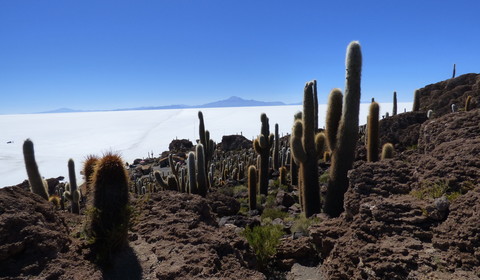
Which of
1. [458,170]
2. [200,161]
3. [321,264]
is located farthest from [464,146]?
[200,161]

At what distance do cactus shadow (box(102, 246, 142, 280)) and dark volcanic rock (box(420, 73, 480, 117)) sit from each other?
→ 23384 mm

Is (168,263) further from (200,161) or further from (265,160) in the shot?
(265,160)

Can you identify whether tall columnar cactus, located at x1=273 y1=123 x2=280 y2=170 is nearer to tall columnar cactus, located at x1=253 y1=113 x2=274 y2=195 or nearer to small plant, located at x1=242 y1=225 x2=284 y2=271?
tall columnar cactus, located at x1=253 y1=113 x2=274 y2=195

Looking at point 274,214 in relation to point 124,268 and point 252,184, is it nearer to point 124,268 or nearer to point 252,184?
point 252,184

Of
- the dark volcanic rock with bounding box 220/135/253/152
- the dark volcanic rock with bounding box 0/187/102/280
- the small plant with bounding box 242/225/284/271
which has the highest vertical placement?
the dark volcanic rock with bounding box 0/187/102/280

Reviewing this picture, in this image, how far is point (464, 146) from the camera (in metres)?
6.00

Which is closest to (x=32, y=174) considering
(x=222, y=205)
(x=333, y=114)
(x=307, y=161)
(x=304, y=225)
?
(x=222, y=205)

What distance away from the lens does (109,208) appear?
4.78 m

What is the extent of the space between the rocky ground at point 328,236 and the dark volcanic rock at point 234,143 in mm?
33109

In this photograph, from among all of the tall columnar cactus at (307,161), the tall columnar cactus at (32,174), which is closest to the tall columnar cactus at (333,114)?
the tall columnar cactus at (307,161)

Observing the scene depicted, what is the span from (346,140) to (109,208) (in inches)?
244

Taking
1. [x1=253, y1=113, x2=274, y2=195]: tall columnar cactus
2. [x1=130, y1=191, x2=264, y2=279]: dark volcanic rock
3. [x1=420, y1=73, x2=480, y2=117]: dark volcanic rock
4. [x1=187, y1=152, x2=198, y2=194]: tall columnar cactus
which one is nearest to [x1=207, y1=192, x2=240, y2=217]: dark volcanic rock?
[x1=187, y1=152, x2=198, y2=194]: tall columnar cactus

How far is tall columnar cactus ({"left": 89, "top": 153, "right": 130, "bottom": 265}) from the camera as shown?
4565mm

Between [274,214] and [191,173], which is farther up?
[191,173]
